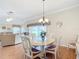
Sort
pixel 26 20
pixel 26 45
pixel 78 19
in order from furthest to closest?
1. pixel 26 20
2. pixel 78 19
3. pixel 26 45

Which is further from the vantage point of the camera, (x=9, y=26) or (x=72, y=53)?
(x=9, y=26)

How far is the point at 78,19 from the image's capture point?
5160mm

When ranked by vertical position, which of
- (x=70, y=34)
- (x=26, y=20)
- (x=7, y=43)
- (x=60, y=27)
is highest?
(x=26, y=20)

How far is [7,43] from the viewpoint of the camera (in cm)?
714

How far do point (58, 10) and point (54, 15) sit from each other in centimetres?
52

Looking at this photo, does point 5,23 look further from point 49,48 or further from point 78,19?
point 78,19

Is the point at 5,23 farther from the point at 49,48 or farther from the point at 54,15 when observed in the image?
the point at 49,48

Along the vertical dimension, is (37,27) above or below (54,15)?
below

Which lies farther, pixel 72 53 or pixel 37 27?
pixel 37 27

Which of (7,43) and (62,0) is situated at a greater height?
(62,0)

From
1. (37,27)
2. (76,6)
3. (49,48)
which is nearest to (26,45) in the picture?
(49,48)

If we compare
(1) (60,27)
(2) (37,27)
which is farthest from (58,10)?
(2) (37,27)

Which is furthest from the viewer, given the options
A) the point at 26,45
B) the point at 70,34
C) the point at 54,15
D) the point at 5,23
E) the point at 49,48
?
the point at 5,23

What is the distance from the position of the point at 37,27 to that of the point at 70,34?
3283mm
